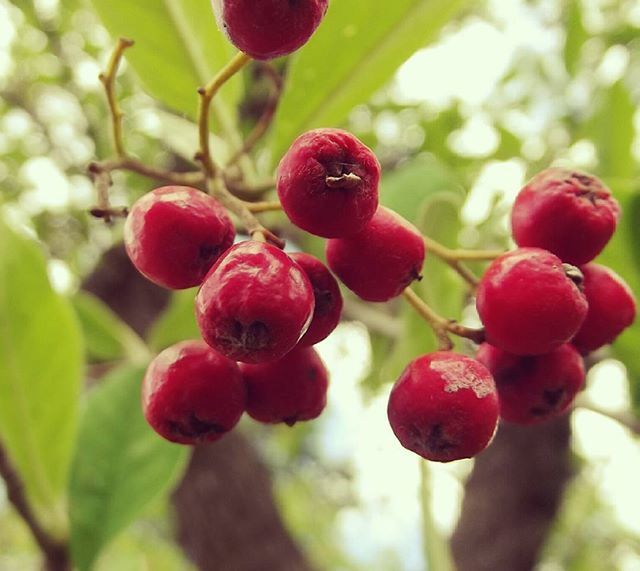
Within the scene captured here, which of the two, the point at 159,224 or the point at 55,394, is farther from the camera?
the point at 55,394

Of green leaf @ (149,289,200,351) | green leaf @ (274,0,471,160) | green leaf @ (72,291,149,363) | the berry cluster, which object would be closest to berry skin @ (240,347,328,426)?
the berry cluster

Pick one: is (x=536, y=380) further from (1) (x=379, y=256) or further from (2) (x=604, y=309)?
(1) (x=379, y=256)

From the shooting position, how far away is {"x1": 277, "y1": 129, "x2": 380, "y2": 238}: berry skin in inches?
29.0

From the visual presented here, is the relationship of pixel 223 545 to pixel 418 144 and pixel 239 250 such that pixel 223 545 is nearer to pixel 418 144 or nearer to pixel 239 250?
pixel 418 144

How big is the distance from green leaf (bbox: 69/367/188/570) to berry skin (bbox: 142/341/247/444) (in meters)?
0.56

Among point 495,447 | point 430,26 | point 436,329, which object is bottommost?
point 495,447

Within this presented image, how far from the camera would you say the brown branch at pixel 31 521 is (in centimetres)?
131

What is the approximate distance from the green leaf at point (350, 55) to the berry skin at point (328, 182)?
1.36ft

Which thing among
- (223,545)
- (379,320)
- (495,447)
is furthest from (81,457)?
(495,447)

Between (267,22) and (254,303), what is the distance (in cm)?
26

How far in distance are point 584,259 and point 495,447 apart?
83.0 inches

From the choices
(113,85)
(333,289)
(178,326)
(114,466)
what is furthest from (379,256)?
(178,326)

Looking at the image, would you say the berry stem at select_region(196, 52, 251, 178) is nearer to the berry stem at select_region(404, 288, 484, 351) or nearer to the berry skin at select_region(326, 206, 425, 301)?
the berry skin at select_region(326, 206, 425, 301)

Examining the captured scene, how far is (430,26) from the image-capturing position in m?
1.11
